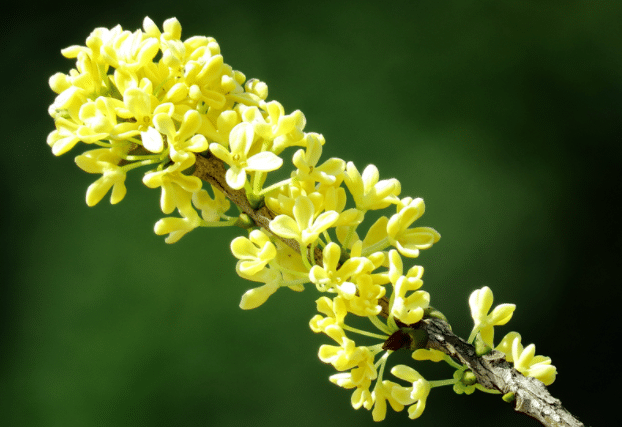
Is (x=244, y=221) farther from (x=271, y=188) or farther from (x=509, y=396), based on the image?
(x=509, y=396)

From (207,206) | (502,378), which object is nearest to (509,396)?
(502,378)

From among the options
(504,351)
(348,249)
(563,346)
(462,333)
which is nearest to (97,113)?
(348,249)

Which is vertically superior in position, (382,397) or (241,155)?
(241,155)

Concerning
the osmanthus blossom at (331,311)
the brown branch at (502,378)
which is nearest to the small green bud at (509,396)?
the brown branch at (502,378)

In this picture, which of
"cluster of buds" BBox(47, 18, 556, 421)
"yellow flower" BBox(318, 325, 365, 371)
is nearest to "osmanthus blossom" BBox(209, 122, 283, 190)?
"cluster of buds" BBox(47, 18, 556, 421)

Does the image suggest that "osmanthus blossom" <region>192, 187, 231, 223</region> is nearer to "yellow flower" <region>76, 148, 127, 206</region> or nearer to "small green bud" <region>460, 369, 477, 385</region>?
"yellow flower" <region>76, 148, 127, 206</region>

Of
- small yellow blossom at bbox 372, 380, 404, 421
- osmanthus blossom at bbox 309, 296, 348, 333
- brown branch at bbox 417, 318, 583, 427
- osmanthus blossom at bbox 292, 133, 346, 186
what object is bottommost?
small yellow blossom at bbox 372, 380, 404, 421
